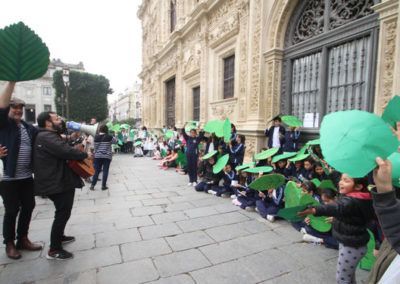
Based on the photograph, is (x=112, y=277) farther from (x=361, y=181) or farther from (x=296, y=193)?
(x=361, y=181)

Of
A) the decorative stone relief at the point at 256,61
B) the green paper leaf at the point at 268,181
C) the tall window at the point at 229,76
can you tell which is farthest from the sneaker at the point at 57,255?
the tall window at the point at 229,76

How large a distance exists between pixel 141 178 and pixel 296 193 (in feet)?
18.8

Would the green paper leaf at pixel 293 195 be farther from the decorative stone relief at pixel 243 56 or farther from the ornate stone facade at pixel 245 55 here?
the decorative stone relief at pixel 243 56

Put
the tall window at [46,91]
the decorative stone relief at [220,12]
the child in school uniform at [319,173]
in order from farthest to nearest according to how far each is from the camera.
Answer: the tall window at [46,91] → the decorative stone relief at [220,12] → the child in school uniform at [319,173]

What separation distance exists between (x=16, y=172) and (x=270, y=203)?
3685 millimetres

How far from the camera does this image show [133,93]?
7262 centimetres

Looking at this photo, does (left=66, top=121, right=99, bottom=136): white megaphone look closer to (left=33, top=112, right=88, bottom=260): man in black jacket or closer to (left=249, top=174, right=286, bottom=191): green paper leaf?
(left=33, top=112, right=88, bottom=260): man in black jacket

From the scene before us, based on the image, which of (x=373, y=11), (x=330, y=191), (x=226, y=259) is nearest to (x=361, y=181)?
(x=330, y=191)

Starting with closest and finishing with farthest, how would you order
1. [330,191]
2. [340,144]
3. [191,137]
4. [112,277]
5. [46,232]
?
[340,144] < [112,277] < [330,191] < [46,232] < [191,137]

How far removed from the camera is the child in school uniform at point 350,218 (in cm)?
189

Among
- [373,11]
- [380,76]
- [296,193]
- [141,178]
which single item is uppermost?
[373,11]

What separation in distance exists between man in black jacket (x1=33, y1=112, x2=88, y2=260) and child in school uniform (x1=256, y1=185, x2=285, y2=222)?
9.54 ft

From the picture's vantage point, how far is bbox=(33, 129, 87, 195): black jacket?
8.77ft

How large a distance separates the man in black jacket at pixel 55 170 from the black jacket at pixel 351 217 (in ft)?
8.51
